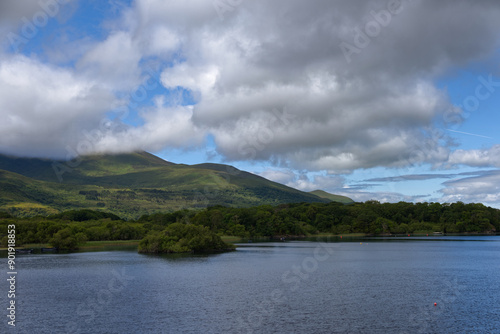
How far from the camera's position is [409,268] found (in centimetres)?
10375

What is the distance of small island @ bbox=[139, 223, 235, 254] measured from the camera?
15838cm

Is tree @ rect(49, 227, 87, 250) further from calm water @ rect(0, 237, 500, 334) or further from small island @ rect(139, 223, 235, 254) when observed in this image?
calm water @ rect(0, 237, 500, 334)

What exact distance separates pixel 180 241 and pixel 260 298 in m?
94.8

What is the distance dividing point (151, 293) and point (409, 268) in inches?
2626

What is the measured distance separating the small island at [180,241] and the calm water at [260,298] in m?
44.8

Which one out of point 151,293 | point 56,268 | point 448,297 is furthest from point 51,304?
point 448,297

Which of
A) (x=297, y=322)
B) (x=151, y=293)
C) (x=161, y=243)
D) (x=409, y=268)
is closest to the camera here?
(x=297, y=322)

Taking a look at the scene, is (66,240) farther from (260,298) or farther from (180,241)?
(260,298)

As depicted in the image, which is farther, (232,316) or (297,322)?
(232,316)

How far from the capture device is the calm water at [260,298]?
5181 cm

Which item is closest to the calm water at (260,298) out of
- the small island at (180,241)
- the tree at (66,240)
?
the small island at (180,241)

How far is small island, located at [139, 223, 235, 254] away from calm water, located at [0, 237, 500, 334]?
44789mm

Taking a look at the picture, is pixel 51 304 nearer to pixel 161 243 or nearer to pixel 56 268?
pixel 56 268

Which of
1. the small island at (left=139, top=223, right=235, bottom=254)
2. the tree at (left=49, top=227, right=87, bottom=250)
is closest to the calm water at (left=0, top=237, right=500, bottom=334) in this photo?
the small island at (left=139, top=223, right=235, bottom=254)
